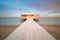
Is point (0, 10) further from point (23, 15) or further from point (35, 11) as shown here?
point (35, 11)

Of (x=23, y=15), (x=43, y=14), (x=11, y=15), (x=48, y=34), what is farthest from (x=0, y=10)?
(x=48, y=34)

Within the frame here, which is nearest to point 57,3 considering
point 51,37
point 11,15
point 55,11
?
point 55,11

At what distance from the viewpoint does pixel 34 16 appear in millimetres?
1356

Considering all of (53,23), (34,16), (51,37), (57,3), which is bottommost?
(51,37)

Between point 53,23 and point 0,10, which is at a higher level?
point 0,10

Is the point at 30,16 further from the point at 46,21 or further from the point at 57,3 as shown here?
the point at 57,3

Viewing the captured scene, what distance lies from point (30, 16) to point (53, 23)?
0.32 m

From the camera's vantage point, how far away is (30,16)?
136 cm

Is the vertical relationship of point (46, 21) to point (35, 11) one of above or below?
below

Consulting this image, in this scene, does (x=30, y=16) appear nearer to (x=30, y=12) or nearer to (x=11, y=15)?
Result: (x=30, y=12)

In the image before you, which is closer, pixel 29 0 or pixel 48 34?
pixel 48 34

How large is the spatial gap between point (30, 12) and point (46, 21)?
0.25 meters

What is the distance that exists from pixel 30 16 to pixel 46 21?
228 mm

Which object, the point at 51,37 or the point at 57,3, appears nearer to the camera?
the point at 51,37
